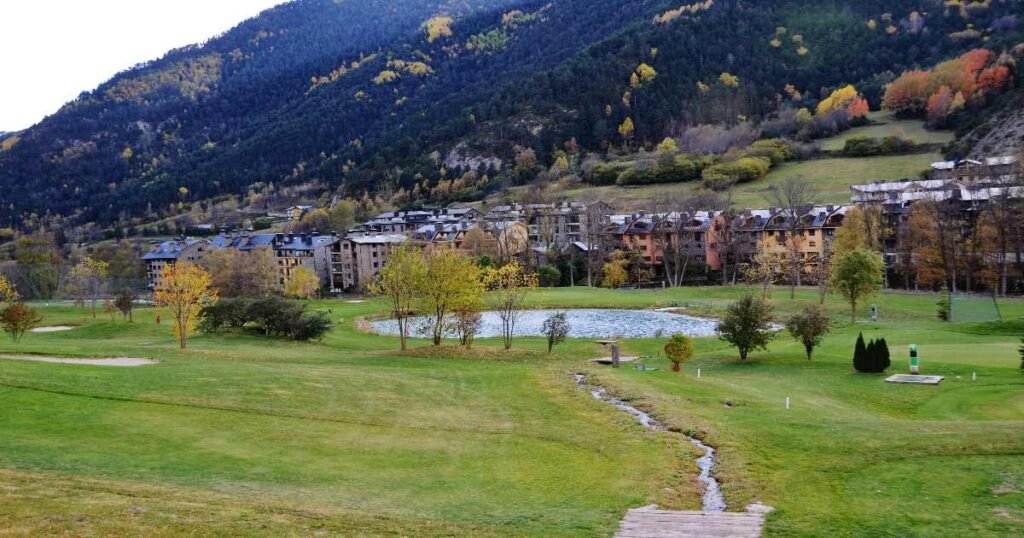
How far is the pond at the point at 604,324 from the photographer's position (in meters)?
63.6

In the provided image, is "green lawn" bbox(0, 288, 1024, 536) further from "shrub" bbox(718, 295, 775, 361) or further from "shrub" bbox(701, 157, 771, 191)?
"shrub" bbox(701, 157, 771, 191)

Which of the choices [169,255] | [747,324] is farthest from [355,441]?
[169,255]

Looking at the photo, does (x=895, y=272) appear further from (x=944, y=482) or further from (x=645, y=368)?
(x=944, y=482)

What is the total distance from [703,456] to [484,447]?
6.08 metres

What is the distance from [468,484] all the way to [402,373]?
18.5 meters

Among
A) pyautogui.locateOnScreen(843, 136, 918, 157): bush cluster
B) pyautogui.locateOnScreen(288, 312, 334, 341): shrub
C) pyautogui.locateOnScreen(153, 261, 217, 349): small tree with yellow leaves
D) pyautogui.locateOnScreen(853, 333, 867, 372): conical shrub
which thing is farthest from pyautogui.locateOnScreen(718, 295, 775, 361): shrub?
pyautogui.locateOnScreen(843, 136, 918, 157): bush cluster

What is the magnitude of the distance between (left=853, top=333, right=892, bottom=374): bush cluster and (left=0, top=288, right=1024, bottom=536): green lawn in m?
1.51

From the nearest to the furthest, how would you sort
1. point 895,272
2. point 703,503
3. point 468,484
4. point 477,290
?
1. point 703,503
2. point 468,484
3. point 477,290
4. point 895,272

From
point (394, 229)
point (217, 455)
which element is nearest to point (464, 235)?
point (394, 229)

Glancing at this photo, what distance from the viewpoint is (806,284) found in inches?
3711

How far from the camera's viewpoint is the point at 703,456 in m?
21.3

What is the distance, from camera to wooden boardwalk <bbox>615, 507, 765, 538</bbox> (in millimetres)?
14156

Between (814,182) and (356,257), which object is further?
(814,182)

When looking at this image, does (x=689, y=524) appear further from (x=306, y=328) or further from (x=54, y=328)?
(x=54, y=328)
